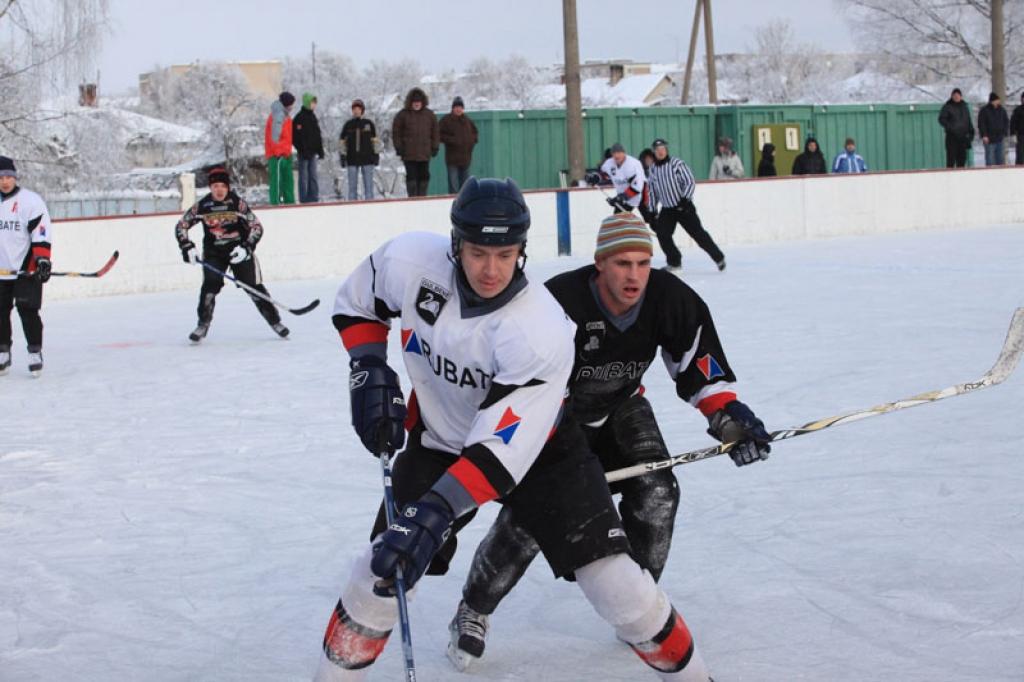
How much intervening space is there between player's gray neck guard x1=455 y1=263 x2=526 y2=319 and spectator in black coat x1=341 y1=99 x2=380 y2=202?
11.6m

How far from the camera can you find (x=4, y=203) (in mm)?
7719

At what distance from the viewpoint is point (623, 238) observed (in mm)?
3047

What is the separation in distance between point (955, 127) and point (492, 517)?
15.3 m

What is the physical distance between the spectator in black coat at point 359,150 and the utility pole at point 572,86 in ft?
10.9

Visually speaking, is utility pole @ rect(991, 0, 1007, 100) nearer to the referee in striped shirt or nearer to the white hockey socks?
the referee in striped shirt

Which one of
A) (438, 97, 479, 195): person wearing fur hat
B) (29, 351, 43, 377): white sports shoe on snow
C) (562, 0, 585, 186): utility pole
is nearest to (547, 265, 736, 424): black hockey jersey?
(29, 351, 43, 377): white sports shoe on snow

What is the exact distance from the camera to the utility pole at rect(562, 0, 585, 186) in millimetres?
16797

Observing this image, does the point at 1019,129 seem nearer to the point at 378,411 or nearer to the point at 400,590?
the point at 378,411

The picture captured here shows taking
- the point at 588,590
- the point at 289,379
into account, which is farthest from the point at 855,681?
the point at 289,379

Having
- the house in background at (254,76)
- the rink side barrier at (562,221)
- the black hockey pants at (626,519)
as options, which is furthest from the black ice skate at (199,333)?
the house in background at (254,76)

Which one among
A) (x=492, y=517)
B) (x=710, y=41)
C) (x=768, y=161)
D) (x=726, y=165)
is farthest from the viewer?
(x=710, y=41)

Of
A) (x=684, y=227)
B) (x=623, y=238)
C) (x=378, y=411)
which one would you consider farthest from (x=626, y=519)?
(x=684, y=227)

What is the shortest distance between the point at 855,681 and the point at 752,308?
652 cm

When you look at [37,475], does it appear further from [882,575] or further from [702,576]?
[882,575]
